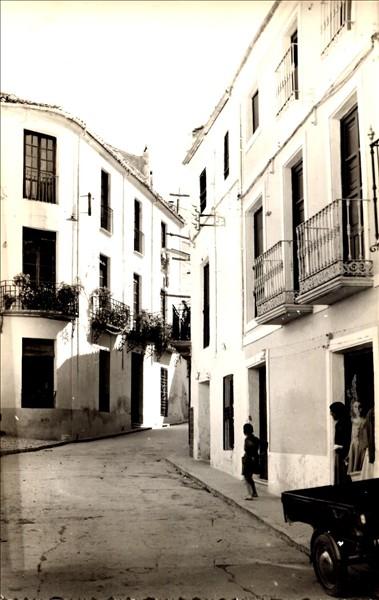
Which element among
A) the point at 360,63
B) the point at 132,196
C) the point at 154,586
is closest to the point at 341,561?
the point at 154,586

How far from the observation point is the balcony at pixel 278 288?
35.3 feet

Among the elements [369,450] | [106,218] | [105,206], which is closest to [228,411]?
[369,450]

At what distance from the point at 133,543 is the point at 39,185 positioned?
1133 centimetres

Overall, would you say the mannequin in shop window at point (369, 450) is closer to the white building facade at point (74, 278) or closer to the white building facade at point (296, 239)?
the white building facade at point (296, 239)

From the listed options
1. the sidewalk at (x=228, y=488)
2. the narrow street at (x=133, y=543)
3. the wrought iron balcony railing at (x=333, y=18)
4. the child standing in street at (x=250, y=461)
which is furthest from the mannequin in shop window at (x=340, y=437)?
the wrought iron balcony railing at (x=333, y=18)

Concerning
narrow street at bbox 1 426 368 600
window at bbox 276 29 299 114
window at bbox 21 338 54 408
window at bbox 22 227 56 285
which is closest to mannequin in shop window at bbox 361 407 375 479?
narrow street at bbox 1 426 368 600

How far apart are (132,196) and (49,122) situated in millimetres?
5723

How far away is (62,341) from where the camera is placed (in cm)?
1934

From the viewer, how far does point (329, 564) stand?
6160mm

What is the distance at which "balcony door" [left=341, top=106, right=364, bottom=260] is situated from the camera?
9.05 meters

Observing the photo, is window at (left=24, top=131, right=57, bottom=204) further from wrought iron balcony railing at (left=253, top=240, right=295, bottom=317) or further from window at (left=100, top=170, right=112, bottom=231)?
wrought iron balcony railing at (left=253, top=240, right=295, bottom=317)

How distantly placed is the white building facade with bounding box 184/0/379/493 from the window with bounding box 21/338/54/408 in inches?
145

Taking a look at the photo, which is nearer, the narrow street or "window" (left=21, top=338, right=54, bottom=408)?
the narrow street

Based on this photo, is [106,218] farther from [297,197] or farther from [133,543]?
[133,543]
